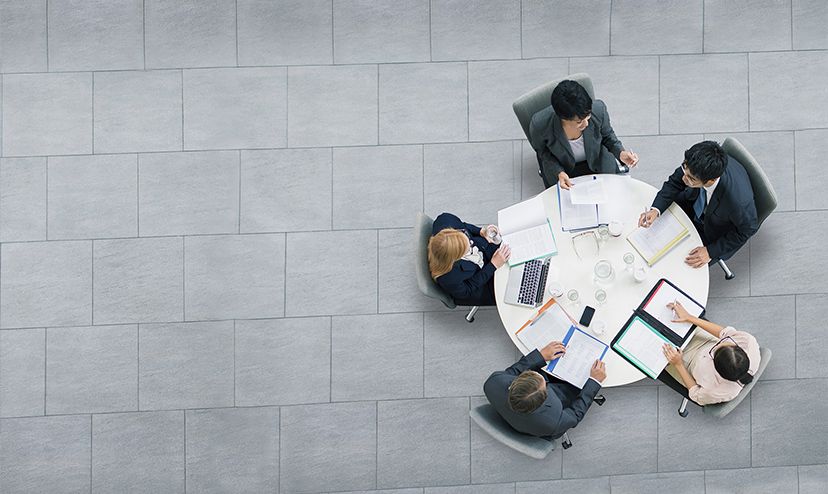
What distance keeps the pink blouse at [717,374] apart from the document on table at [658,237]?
1.75 ft

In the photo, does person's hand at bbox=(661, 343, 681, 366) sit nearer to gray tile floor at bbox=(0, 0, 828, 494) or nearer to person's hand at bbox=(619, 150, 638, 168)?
gray tile floor at bbox=(0, 0, 828, 494)

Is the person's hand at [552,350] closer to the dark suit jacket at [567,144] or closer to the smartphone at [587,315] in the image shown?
the smartphone at [587,315]

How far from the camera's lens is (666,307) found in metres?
3.51

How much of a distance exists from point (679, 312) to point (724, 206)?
58 cm

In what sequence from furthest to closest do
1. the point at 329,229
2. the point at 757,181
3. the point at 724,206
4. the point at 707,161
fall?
the point at 329,229
the point at 757,181
the point at 724,206
the point at 707,161

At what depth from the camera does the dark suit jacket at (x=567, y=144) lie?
3.62 m

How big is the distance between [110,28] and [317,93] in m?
1.39

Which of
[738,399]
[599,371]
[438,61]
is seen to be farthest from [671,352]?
[438,61]

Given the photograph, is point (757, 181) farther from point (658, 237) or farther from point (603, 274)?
point (603, 274)

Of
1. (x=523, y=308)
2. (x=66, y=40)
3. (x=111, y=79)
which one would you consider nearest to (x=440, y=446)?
(x=523, y=308)

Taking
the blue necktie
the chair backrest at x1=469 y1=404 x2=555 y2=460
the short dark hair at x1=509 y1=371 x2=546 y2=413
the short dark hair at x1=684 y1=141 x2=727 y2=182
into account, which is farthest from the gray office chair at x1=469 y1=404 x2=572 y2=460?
the short dark hair at x1=684 y1=141 x2=727 y2=182

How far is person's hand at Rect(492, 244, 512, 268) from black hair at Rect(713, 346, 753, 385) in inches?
44.4

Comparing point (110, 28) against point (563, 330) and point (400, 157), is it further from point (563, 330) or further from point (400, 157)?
point (563, 330)

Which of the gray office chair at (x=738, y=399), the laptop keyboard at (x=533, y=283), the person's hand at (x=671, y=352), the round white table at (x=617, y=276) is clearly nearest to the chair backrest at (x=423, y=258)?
the round white table at (x=617, y=276)
